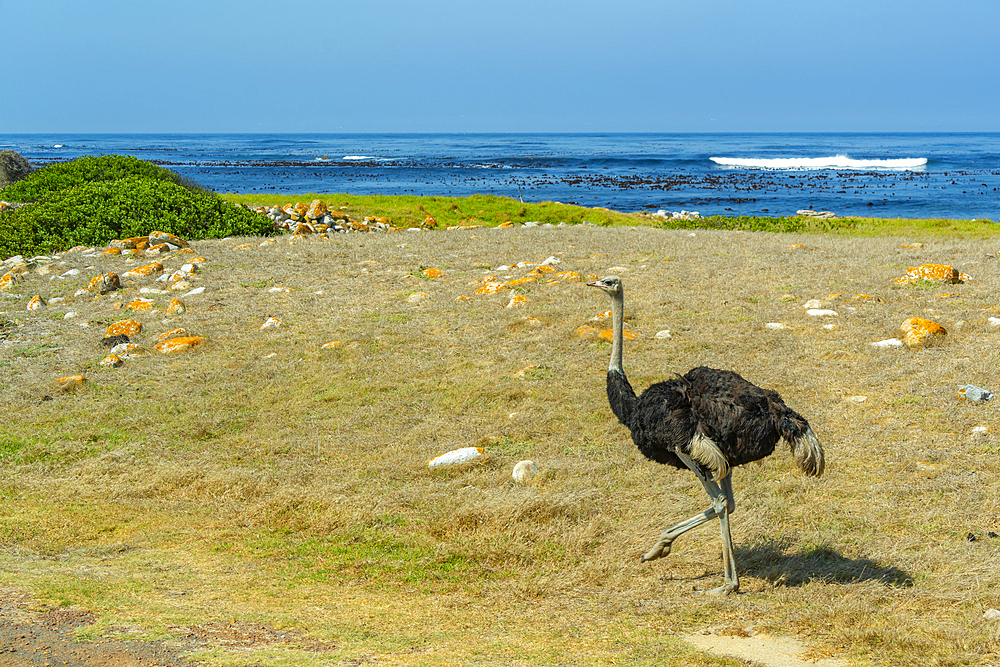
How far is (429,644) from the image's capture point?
4.19 meters

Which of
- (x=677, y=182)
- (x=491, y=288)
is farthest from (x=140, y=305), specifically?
(x=677, y=182)

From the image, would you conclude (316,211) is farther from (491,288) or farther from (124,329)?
(124,329)

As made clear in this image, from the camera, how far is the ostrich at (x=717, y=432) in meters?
4.73

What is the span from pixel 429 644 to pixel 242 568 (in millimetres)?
1810

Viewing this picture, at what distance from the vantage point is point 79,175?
2366 centimetres

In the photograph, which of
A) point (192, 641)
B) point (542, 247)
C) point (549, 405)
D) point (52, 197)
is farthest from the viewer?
point (52, 197)

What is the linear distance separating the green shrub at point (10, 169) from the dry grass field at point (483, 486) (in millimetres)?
20206

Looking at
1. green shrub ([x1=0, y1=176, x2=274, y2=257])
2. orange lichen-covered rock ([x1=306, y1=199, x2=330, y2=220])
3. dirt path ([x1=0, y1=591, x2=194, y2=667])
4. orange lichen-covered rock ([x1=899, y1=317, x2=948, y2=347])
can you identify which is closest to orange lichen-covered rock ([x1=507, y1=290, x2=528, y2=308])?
orange lichen-covered rock ([x1=899, y1=317, x2=948, y2=347])

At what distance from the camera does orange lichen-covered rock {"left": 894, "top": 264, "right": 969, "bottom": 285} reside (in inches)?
491

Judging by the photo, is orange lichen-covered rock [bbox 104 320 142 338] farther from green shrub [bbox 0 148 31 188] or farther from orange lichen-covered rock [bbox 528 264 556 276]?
green shrub [bbox 0 148 31 188]

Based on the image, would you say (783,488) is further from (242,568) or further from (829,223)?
(829,223)

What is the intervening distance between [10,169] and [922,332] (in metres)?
30.9

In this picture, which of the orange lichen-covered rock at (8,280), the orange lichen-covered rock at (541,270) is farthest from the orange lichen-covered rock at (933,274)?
the orange lichen-covered rock at (8,280)

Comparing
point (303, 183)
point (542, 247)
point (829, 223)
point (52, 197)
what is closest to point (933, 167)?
point (303, 183)
